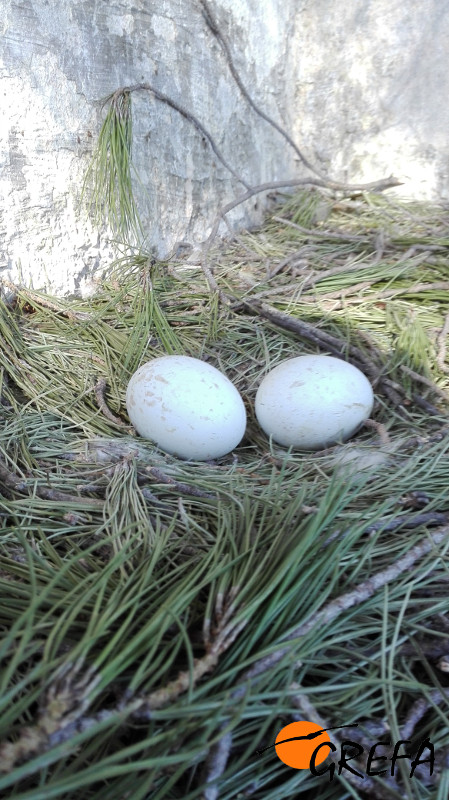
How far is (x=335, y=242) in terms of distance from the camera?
79.5 inches

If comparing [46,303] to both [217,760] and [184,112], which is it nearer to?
[184,112]

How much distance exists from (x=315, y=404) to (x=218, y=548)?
1.77ft

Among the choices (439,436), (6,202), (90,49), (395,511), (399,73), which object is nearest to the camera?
(395,511)

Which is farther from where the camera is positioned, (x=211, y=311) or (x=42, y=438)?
(x=211, y=311)

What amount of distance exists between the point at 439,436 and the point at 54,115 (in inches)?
48.7

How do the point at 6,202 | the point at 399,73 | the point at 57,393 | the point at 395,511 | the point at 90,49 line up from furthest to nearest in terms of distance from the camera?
the point at 399,73 < the point at 90,49 < the point at 6,202 < the point at 57,393 < the point at 395,511

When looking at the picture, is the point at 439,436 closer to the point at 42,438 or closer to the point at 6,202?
the point at 42,438

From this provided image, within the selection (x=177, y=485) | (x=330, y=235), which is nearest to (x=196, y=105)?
(x=330, y=235)

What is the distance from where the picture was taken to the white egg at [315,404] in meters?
1.23

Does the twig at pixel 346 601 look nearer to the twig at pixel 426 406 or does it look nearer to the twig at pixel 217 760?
the twig at pixel 217 760

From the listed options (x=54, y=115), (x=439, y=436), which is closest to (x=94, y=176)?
(x=54, y=115)

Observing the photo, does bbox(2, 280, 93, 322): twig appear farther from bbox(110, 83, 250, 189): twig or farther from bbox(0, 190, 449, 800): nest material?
bbox(110, 83, 250, 189): twig

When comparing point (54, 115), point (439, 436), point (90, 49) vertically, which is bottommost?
point (439, 436)

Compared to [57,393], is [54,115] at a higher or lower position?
higher
